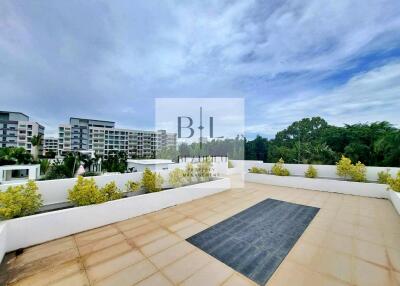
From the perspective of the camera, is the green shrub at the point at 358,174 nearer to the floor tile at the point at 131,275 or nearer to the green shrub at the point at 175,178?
the green shrub at the point at 175,178

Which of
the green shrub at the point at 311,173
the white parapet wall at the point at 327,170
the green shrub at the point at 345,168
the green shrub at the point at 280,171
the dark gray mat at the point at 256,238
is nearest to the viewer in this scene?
the dark gray mat at the point at 256,238

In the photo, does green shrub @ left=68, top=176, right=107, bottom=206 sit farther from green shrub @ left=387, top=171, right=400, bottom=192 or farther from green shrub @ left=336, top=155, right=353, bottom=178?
green shrub @ left=336, top=155, right=353, bottom=178

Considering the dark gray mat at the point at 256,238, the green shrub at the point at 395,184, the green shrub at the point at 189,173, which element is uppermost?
the green shrub at the point at 189,173

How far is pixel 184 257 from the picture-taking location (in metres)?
2.79

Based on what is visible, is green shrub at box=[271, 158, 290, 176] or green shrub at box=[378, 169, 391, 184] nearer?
green shrub at box=[378, 169, 391, 184]

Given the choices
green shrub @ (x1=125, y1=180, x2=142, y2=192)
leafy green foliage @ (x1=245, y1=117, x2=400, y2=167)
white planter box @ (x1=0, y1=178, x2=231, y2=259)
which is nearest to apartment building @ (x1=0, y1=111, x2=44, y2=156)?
green shrub @ (x1=125, y1=180, x2=142, y2=192)

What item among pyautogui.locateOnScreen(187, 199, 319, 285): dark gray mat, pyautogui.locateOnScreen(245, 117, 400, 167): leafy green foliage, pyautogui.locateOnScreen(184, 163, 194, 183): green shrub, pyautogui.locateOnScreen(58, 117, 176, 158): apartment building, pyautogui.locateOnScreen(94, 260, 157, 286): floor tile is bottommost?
pyautogui.locateOnScreen(187, 199, 319, 285): dark gray mat

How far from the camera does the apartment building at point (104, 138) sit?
53.0 meters

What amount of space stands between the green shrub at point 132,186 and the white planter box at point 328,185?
6449 millimetres

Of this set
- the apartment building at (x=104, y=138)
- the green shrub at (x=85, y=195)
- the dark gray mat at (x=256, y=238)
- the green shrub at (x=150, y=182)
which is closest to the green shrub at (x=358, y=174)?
the dark gray mat at (x=256, y=238)

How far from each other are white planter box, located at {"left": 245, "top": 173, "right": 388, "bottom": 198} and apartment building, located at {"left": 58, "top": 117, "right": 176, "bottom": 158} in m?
45.8

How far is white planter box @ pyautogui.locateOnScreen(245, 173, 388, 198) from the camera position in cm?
631

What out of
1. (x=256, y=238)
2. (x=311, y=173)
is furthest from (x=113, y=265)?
(x=311, y=173)

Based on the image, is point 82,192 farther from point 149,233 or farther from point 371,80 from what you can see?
point 371,80
